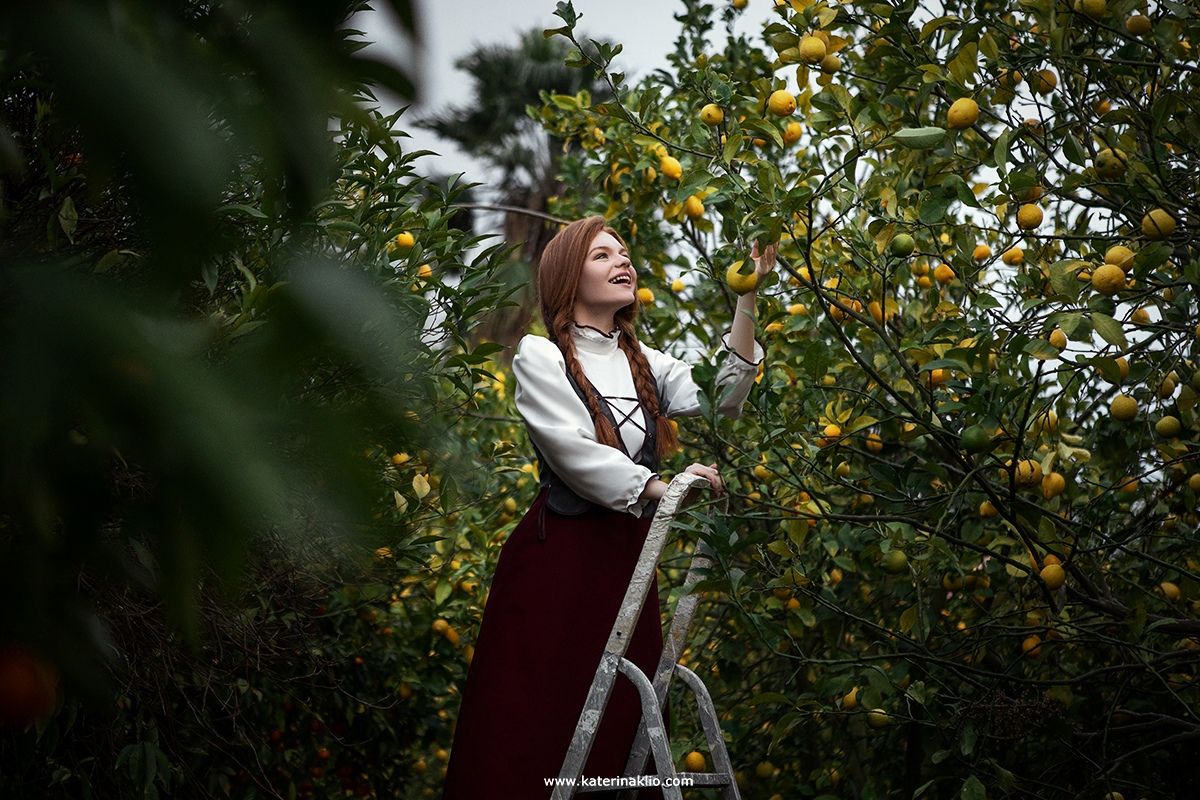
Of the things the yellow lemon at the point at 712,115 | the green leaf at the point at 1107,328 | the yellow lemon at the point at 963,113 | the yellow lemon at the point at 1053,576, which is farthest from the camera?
the yellow lemon at the point at 712,115

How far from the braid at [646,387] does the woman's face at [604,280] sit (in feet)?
0.21

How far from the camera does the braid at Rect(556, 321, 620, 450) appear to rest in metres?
1.99

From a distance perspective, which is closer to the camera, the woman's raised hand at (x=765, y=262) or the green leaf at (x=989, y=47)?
the green leaf at (x=989, y=47)

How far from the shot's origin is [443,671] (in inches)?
122

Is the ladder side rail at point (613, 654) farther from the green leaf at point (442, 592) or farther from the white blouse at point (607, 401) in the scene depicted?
the green leaf at point (442, 592)

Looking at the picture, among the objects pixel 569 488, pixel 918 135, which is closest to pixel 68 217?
pixel 918 135

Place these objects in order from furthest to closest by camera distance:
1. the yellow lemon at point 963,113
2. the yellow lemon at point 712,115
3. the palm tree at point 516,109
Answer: the palm tree at point 516,109 < the yellow lemon at point 712,115 < the yellow lemon at point 963,113

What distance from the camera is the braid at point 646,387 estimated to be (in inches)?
83.4

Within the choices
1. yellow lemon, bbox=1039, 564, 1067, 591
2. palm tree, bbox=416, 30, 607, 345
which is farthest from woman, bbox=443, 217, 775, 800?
palm tree, bbox=416, 30, 607, 345

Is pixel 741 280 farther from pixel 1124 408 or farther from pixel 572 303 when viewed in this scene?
pixel 1124 408

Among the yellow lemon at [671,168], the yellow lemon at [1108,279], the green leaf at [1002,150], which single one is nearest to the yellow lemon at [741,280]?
the green leaf at [1002,150]

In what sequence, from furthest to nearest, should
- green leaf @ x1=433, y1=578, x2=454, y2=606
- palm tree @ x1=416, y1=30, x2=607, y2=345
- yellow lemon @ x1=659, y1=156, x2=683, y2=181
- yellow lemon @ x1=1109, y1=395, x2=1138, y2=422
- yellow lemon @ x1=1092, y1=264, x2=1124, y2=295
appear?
1. palm tree @ x1=416, y1=30, x2=607, y2=345
2. green leaf @ x1=433, y1=578, x2=454, y2=606
3. yellow lemon @ x1=659, y1=156, x2=683, y2=181
4. yellow lemon @ x1=1109, y1=395, x2=1138, y2=422
5. yellow lemon @ x1=1092, y1=264, x2=1124, y2=295

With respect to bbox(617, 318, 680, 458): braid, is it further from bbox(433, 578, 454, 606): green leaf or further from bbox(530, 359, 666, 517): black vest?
bbox(433, 578, 454, 606): green leaf

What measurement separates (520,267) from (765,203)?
0.74m
